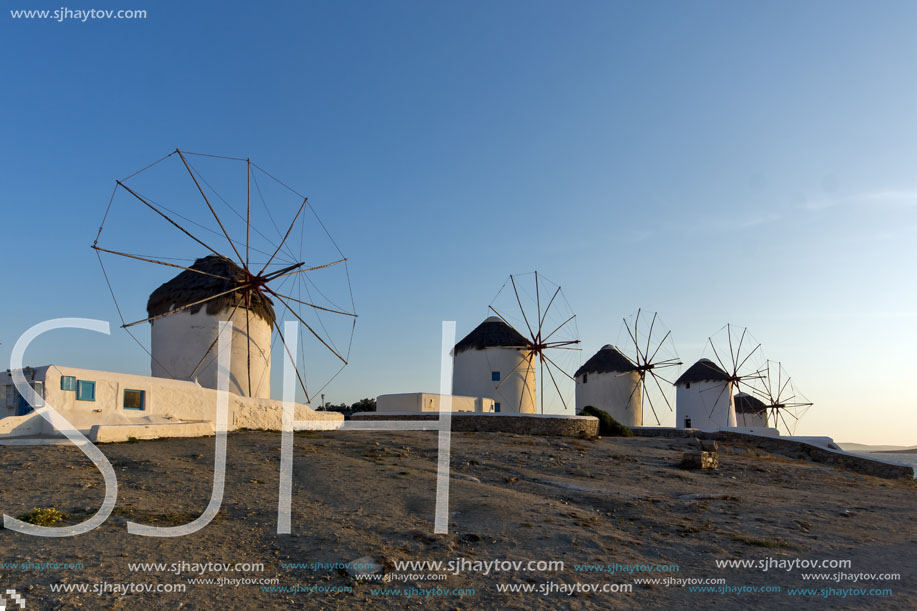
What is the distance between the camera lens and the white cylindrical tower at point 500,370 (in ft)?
103

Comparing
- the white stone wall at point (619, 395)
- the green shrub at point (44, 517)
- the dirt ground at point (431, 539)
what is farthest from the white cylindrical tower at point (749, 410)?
the green shrub at point (44, 517)

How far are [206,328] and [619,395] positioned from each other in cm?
2427

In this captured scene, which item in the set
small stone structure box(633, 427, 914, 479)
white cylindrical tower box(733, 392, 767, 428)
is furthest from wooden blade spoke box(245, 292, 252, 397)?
white cylindrical tower box(733, 392, 767, 428)

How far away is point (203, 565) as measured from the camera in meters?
5.61

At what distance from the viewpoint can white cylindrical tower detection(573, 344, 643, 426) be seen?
118ft

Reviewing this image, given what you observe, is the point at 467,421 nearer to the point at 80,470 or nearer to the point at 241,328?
the point at 241,328

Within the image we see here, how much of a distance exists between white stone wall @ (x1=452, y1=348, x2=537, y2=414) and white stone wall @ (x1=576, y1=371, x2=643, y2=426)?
551 cm

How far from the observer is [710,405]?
38750 mm

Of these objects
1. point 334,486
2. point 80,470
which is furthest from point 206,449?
point 334,486

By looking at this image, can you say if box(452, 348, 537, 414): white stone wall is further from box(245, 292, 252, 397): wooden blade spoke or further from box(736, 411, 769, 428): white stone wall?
box(736, 411, 769, 428): white stone wall

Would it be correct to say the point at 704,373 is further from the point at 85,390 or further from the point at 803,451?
the point at 85,390

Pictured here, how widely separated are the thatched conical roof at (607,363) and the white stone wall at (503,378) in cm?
647

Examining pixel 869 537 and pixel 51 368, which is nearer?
pixel 869 537

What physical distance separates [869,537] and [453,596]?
6.38m
